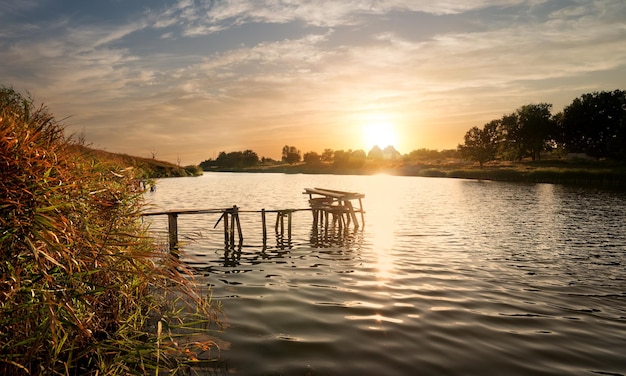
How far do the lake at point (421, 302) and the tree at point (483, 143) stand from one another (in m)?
103

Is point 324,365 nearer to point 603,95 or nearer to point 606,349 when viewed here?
point 606,349

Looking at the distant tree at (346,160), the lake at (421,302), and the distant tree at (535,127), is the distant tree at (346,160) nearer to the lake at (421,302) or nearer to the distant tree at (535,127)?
the distant tree at (535,127)

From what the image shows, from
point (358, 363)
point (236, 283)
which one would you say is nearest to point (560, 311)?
point (358, 363)

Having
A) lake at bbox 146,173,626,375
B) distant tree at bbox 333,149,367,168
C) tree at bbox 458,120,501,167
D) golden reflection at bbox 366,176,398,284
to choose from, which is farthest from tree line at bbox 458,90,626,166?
lake at bbox 146,173,626,375

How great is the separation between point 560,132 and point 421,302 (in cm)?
11815

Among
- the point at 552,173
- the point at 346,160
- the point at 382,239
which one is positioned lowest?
the point at 382,239

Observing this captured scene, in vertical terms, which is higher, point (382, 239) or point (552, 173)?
point (552, 173)

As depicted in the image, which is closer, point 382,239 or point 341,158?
point 382,239

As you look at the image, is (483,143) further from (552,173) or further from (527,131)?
(552,173)

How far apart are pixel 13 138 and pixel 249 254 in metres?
13.8

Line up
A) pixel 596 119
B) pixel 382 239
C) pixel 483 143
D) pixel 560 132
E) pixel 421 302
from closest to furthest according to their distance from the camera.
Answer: pixel 421 302
pixel 382 239
pixel 596 119
pixel 560 132
pixel 483 143

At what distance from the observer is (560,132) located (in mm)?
106562

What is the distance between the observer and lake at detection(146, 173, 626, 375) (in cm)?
723

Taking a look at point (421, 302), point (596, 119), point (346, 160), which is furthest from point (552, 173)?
point (346, 160)
